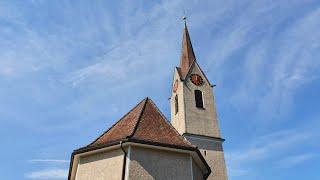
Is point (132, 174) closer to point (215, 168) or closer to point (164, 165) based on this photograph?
point (164, 165)

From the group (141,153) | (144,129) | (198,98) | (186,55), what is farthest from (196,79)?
(141,153)

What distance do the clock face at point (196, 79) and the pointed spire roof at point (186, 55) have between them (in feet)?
2.49

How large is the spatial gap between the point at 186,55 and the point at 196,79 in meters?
4.02

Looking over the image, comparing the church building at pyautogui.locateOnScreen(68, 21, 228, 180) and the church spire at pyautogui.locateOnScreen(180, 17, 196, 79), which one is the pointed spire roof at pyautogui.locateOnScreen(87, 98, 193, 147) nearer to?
the church building at pyautogui.locateOnScreen(68, 21, 228, 180)

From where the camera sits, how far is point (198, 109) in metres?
30.4

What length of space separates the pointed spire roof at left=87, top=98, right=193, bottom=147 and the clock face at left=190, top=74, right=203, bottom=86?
18.0 m

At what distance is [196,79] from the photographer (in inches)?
1298

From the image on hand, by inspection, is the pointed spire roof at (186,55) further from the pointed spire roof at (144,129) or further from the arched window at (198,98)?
the pointed spire roof at (144,129)

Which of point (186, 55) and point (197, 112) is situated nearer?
point (197, 112)

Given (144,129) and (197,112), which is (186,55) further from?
(144,129)

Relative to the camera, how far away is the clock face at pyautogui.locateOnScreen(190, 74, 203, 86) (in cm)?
3259

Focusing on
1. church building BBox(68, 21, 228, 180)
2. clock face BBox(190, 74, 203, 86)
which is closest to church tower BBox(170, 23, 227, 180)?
clock face BBox(190, 74, 203, 86)

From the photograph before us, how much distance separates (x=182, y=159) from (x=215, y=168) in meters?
14.9

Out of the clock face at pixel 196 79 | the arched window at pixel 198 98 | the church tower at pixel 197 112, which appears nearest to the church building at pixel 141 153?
the church tower at pixel 197 112
